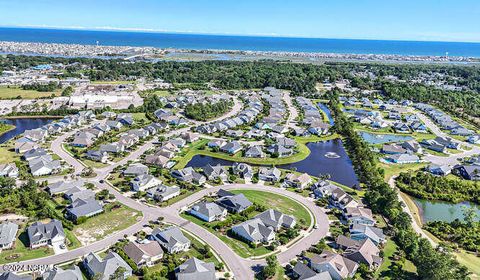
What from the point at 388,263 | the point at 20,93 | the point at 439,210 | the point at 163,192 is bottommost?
the point at 439,210

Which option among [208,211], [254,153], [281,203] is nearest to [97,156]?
[254,153]

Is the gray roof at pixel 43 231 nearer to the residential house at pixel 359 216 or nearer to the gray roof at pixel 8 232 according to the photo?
the gray roof at pixel 8 232

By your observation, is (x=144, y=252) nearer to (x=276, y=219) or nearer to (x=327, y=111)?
(x=276, y=219)

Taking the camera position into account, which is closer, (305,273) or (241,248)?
(305,273)

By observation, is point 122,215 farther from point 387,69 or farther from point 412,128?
point 387,69

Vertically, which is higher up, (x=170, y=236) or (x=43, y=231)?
(x=43, y=231)

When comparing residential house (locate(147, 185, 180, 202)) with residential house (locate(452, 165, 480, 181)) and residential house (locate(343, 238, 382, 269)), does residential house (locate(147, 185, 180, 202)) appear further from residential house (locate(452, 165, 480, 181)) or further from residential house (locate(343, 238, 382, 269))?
residential house (locate(452, 165, 480, 181))

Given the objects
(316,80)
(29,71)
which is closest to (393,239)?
(316,80)

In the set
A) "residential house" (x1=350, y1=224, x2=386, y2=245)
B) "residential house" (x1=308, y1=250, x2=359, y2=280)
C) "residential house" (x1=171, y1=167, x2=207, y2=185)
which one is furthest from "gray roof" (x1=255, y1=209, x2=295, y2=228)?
"residential house" (x1=171, y1=167, x2=207, y2=185)
